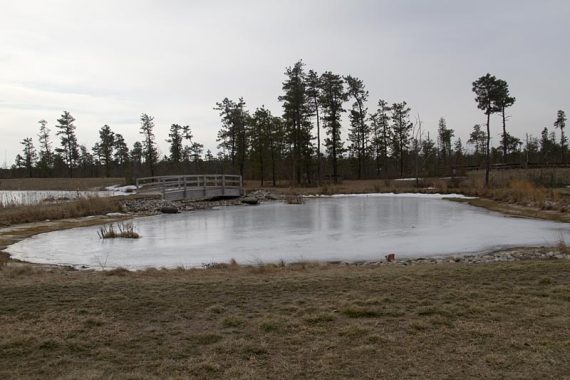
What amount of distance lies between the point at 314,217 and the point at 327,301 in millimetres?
15163

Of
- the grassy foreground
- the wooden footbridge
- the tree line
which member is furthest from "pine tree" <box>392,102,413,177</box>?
the grassy foreground

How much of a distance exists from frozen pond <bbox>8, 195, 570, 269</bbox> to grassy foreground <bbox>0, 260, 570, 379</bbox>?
3706mm

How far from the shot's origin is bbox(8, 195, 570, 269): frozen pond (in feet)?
38.0

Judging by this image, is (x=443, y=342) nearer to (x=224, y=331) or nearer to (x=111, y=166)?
(x=224, y=331)

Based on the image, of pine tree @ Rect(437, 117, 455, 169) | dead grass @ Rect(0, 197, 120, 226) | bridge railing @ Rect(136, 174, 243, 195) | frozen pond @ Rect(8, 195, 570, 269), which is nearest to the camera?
frozen pond @ Rect(8, 195, 570, 269)

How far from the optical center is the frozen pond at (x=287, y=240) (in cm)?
1158

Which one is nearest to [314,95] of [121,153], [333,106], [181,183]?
[333,106]

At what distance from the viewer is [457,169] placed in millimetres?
53594

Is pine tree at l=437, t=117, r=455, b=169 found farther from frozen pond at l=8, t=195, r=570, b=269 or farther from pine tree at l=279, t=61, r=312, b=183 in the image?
frozen pond at l=8, t=195, r=570, b=269

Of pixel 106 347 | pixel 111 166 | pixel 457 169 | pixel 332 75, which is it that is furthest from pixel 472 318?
pixel 111 166

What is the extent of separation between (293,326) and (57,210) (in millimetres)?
19643

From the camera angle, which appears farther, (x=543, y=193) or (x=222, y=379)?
(x=543, y=193)

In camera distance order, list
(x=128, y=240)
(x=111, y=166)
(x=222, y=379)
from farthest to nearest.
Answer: (x=111, y=166), (x=128, y=240), (x=222, y=379)

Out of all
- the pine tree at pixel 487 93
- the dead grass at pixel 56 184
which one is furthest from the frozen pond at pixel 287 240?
the dead grass at pixel 56 184
